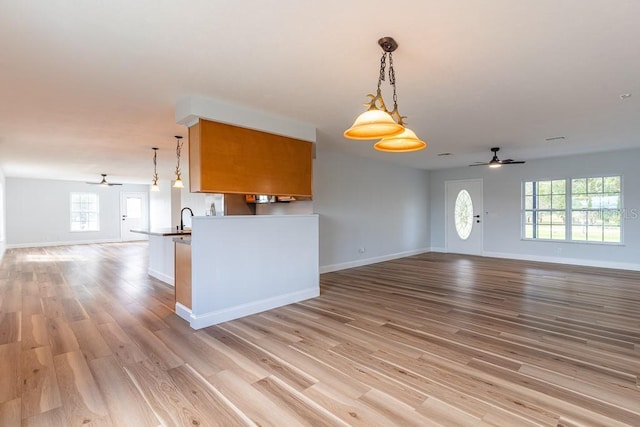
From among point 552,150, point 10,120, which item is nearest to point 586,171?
point 552,150

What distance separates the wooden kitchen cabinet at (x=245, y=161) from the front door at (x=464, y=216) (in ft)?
19.6

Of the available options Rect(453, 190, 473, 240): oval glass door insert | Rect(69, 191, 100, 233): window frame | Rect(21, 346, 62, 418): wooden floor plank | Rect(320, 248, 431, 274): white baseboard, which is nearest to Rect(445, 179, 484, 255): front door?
Rect(453, 190, 473, 240): oval glass door insert

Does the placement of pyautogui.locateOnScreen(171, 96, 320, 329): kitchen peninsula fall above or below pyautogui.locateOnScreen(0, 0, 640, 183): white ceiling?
below

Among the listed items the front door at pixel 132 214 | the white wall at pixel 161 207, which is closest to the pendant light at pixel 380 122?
the white wall at pixel 161 207

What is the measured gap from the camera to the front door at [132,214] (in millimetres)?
12875

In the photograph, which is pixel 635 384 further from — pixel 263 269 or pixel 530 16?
pixel 263 269

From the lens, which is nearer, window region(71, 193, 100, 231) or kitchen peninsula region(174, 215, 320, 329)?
kitchen peninsula region(174, 215, 320, 329)

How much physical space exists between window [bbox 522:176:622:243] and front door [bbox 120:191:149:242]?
13.5 m

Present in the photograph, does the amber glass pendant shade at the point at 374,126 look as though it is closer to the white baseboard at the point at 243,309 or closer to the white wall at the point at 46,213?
the white baseboard at the point at 243,309

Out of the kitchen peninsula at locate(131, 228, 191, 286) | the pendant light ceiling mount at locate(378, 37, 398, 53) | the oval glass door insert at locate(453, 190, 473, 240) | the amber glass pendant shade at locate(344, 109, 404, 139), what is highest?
the pendant light ceiling mount at locate(378, 37, 398, 53)

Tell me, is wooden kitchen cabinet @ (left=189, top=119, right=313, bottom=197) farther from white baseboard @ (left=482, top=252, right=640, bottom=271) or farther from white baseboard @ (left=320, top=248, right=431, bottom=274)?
white baseboard @ (left=482, top=252, right=640, bottom=271)

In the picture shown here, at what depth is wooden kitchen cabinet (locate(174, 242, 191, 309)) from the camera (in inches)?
145

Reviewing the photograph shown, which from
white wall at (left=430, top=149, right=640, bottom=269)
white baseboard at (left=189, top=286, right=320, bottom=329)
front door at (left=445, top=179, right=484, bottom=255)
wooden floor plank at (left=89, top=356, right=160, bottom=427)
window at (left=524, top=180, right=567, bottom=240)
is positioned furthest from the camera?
front door at (left=445, top=179, right=484, bottom=255)

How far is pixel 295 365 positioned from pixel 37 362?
6.96 ft
